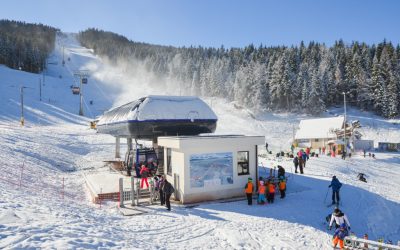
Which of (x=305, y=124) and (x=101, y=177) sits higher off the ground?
(x=305, y=124)

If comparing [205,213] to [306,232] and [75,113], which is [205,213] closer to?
[306,232]

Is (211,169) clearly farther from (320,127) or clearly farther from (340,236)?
(320,127)

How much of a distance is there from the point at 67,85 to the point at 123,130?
9159cm

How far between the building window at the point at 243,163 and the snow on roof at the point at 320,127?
42924mm

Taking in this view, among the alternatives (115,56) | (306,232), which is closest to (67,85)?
(115,56)

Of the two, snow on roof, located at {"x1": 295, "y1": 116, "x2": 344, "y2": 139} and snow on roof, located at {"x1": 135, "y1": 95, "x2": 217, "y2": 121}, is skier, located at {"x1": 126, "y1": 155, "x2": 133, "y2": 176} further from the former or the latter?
snow on roof, located at {"x1": 295, "y1": 116, "x2": 344, "y2": 139}

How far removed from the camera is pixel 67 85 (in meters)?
105

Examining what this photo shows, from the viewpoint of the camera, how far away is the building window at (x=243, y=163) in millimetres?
17547

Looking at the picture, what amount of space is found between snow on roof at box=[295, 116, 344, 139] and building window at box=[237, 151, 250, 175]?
4292cm

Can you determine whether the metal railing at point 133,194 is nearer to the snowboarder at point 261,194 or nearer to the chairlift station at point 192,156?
the chairlift station at point 192,156

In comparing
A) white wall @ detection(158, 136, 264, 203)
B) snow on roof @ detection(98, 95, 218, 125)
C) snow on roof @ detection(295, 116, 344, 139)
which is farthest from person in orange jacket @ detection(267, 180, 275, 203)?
snow on roof @ detection(295, 116, 344, 139)

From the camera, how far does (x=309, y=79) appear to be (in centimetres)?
8506

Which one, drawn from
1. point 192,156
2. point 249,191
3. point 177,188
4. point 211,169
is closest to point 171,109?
point 192,156

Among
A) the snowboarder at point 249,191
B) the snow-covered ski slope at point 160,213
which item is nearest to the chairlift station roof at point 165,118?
the snow-covered ski slope at point 160,213
